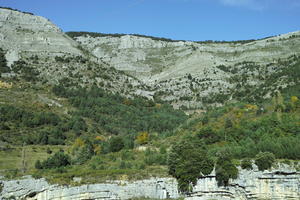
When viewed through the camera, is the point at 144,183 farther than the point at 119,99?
No

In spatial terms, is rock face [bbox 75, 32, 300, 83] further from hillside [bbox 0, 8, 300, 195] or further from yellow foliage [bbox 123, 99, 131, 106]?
yellow foliage [bbox 123, 99, 131, 106]

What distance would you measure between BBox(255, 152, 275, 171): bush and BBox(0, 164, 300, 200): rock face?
420 millimetres

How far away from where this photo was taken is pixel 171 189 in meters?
37.8

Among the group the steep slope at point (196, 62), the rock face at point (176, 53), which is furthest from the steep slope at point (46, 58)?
the rock face at point (176, 53)

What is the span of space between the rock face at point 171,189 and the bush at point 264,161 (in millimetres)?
420

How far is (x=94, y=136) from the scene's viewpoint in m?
71.8

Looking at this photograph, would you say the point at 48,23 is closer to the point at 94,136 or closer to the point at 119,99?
the point at 119,99

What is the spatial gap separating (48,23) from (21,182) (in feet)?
368

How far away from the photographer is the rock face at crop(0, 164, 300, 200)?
32594 millimetres

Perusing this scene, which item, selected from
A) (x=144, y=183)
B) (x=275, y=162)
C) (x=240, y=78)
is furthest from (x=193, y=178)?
(x=240, y=78)

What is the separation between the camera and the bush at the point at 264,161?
33594mm

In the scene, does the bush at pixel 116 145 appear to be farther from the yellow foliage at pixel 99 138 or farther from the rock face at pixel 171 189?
the rock face at pixel 171 189

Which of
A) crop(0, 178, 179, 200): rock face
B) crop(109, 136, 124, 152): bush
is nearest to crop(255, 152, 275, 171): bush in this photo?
crop(0, 178, 179, 200): rock face

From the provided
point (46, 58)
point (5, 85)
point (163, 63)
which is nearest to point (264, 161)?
point (5, 85)
